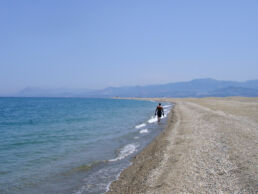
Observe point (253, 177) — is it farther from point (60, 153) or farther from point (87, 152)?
point (60, 153)

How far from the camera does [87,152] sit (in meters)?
14.1

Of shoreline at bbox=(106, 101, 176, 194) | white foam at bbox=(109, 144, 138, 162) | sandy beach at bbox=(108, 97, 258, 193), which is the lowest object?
white foam at bbox=(109, 144, 138, 162)

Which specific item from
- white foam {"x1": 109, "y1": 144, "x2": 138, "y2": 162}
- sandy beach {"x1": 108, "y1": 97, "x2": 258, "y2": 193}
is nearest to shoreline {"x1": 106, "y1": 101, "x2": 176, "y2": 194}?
sandy beach {"x1": 108, "y1": 97, "x2": 258, "y2": 193}

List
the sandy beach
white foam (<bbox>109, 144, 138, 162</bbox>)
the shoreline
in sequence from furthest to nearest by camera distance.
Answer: white foam (<bbox>109, 144, 138, 162</bbox>) → the shoreline → the sandy beach

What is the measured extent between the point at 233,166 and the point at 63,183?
20.2 feet

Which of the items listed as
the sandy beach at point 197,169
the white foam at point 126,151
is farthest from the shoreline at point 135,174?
the white foam at point 126,151

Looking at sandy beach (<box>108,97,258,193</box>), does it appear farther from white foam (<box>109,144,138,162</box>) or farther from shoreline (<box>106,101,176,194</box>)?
white foam (<box>109,144,138,162</box>)

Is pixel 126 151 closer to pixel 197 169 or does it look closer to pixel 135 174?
pixel 135 174

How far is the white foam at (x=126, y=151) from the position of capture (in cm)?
1267

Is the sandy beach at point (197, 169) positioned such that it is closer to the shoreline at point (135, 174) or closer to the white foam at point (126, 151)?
the shoreline at point (135, 174)

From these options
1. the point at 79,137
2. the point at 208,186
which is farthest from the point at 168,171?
the point at 79,137

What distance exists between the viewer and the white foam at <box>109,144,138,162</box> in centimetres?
1267

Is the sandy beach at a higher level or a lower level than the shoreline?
higher

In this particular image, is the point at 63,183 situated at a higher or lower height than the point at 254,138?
lower
